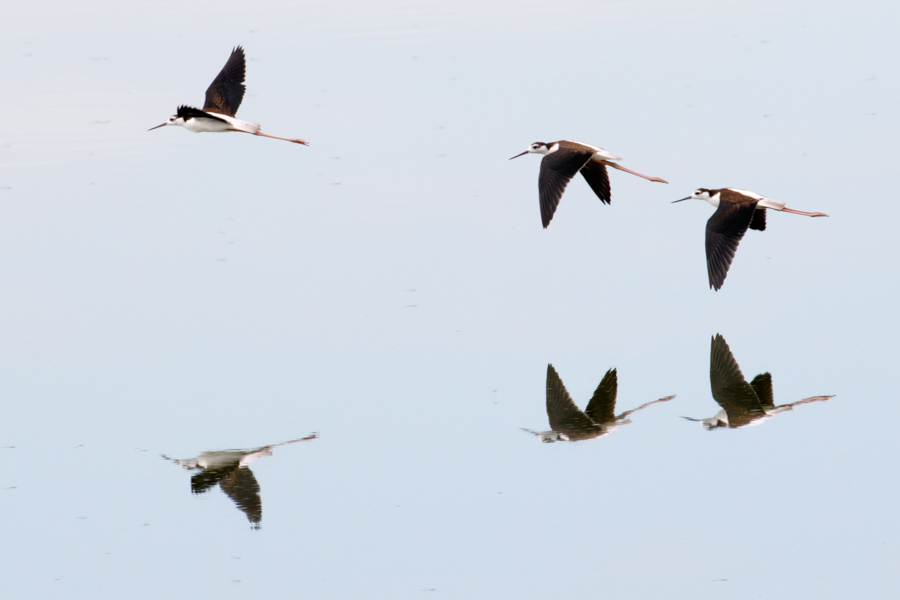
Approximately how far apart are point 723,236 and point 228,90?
434 cm

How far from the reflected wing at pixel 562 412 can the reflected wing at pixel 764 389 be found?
3.06 feet

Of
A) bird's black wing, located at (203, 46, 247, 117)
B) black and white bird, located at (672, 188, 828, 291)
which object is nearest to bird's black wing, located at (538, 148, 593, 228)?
black and white bird, located at (672, 188, 828, 291)

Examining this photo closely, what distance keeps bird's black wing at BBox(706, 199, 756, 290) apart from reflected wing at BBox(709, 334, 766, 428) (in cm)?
53

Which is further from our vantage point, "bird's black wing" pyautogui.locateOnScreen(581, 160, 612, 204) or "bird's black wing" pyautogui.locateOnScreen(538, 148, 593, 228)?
"bird's black wing" pyautogui.locateOnScreen(581, 160, 612, 204)

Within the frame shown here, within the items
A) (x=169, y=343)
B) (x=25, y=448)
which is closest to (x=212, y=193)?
(x=169, y=343)

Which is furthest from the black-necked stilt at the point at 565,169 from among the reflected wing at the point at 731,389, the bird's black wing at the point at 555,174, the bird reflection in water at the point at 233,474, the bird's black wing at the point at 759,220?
the bird reflection in water at the point at 233,474

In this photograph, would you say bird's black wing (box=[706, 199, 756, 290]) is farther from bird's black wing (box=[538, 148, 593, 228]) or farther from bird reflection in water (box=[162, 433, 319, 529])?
bird reflection in water (box=[162, 433, 319, 529])

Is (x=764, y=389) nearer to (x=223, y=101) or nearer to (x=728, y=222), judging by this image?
(x=728, y=222)

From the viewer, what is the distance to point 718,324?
786cm

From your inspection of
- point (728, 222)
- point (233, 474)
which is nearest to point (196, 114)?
point (233, 474)

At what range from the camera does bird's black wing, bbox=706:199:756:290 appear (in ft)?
26.2

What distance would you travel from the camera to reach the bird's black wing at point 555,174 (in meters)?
8.78

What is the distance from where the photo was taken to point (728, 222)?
8.29 meters

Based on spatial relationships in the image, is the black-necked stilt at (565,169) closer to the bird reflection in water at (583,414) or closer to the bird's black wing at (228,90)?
the bird reflection in water at (583,414)
